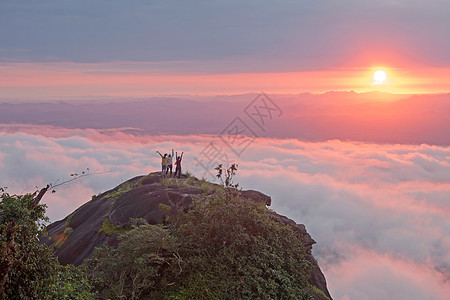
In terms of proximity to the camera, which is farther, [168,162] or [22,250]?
[168,162]

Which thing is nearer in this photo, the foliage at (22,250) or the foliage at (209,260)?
the foliage at (22,250)

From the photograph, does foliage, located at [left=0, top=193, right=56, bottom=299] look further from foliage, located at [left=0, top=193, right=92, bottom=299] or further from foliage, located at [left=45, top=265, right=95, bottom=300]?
foliage, located at [left=45, top=265, right=95, bottom=300]

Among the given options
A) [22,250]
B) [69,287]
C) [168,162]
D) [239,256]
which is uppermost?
[168,162]

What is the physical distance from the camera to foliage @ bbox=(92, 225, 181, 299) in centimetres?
1587

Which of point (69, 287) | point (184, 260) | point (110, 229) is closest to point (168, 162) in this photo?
point (110, 229)

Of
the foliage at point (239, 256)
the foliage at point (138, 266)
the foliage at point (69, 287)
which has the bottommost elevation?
the foliage at point (69, 287)

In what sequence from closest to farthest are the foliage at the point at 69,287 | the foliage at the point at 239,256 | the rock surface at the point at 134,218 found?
the foliage at the point at 69,287 < the foliage at the point at 239,256 < the rock surface at the point at 134,218

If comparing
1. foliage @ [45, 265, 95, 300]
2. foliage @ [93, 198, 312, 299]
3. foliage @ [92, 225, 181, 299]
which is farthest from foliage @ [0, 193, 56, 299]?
foliage @ [93, 198, 312, 299]

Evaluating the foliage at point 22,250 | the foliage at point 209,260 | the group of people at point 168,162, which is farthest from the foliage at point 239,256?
the group of people at point 168,162

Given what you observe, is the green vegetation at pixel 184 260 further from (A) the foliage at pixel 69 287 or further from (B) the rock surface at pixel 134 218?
(B) the rock surface at pixel 134 218

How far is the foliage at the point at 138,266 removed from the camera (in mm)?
15867

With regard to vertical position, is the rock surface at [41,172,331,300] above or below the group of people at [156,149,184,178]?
below

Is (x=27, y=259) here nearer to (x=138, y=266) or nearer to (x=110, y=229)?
(x=138, y=266)

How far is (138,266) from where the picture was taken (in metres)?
16.1
